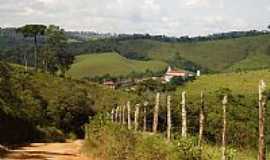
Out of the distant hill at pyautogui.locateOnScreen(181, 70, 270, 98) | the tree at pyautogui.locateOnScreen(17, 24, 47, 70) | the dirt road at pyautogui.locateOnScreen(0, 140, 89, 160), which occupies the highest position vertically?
the tree at pyautogui.locateOnScreen(17, 24, 47, 70)

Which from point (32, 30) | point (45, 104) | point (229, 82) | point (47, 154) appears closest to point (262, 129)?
point (47, 154)

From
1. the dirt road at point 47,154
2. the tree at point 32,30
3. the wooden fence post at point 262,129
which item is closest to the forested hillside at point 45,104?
the dirt road at point 47,154

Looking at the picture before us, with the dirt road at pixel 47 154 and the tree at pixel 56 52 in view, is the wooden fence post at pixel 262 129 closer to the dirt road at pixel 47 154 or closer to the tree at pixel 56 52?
the dirt road at pixel 47 154

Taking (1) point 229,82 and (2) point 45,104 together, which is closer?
(2) point 45,104

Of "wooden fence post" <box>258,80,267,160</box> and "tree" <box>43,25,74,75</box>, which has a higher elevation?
"wooden fence post" <box>258,80,267,160</box>

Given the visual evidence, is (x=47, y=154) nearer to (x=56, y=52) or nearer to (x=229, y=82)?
(x=56, y=52)

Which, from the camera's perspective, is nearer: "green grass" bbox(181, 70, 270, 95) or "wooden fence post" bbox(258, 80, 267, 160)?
"wooden fence post" bbox(258, 80, 267, 160)

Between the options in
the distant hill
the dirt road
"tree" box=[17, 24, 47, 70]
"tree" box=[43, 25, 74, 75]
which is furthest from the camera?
the distant hill

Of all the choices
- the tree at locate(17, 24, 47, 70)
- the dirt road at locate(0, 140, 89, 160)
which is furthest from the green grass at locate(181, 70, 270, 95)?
the dirt road at locate(0, 140, 89, 160)

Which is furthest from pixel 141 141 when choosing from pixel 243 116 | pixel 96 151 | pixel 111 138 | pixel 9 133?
pixel 243 116

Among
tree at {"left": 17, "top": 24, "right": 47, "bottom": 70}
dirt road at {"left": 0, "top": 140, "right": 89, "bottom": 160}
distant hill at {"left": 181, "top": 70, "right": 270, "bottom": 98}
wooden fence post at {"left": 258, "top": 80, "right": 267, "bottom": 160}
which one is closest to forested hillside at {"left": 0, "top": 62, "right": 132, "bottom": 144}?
dirt road at {"left": 0, "top": 140, "right": 89, "bottom": 160}

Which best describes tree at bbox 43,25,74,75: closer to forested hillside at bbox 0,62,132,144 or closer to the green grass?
forested hillside at bbox 0,62,132,144

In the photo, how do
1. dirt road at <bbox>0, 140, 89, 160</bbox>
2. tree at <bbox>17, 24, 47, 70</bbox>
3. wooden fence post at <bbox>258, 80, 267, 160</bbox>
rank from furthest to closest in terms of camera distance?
tree at <bbox>17, 24, 47, 70</bbox> → dirt road at <bbox>0, 140, 89, 160</bbox> → wooden fence post at <bbox>258, 80, 267, 160</bbox>

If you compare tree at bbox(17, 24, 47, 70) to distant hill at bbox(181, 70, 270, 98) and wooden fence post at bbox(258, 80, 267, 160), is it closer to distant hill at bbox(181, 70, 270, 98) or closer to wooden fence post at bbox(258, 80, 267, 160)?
distant hill at bbox(181, 70, 270, 98)
